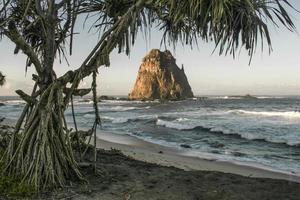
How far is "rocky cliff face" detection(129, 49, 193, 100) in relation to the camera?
9738cm

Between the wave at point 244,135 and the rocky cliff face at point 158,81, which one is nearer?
the wave at point 244,135

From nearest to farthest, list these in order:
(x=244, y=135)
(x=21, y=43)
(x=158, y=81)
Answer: (x=21, y=43) < (x=244, y=135) < (x=158, y=81)

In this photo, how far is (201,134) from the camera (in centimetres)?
1925

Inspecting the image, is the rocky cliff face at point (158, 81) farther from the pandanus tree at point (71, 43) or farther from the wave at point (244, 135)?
the pandanus tree at point (71, 43)

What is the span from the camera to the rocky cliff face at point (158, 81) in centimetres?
9738

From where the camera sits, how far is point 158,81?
321ft

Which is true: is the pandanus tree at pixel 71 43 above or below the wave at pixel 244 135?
above

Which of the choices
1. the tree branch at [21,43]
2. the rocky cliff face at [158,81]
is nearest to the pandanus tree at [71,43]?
the tree branch at [21,43]

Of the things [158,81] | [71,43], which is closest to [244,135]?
[71,43]

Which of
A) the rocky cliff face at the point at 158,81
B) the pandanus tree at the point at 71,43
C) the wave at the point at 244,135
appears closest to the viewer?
the pandanus tree at the point at 71,43

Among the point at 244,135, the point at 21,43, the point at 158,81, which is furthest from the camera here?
the point at 158,81

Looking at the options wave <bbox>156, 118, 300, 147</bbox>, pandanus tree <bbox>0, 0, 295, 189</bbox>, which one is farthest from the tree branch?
wave <bbox>156, 118, 300, 147</bbox>

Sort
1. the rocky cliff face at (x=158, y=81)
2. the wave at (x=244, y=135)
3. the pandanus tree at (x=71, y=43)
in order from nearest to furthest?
the pandanus tree at (x=71, y=43) < the wave at (x=244, y=135) < the rocky cliff face at (x=158, y=81)

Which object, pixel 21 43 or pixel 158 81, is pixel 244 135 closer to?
pixel 21 43
